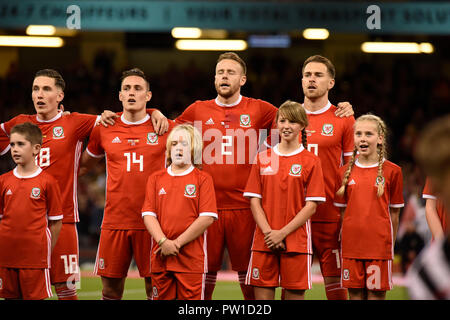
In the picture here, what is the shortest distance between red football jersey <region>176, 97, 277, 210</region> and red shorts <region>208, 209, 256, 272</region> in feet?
0.27

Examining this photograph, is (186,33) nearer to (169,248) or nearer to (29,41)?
(29,41)

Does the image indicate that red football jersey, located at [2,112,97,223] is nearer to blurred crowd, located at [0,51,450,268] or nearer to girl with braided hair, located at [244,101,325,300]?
girl with braided hair, located at [244,101,325,300]

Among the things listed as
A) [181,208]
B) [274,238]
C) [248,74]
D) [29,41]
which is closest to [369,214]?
[274,238]

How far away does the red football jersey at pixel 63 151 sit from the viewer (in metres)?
5.55

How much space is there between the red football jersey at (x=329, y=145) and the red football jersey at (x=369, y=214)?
233mm

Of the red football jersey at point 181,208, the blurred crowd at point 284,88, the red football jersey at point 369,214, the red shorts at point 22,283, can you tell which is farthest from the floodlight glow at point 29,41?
the red football jersey at point 369,214

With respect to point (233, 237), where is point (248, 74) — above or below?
above

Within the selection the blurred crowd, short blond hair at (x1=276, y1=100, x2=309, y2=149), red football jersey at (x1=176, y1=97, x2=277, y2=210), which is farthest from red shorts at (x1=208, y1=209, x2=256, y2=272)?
the blurred crowd

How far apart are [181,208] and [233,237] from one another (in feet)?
2.23

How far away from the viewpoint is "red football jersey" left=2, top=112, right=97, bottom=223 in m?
5.55

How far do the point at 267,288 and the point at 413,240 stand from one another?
5404 mm

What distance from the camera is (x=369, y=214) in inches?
206

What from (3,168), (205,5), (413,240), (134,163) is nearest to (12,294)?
(134,163)

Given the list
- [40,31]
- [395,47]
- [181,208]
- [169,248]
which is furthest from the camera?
[395,47]
